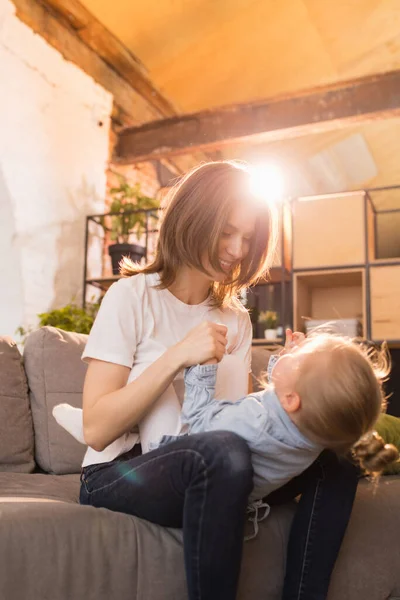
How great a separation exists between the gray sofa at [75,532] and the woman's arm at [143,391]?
0.49ft

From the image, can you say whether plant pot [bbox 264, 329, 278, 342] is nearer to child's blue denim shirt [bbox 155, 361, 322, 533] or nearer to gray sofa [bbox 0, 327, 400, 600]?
gray sofa [bbox 0, 327, 400, 600]

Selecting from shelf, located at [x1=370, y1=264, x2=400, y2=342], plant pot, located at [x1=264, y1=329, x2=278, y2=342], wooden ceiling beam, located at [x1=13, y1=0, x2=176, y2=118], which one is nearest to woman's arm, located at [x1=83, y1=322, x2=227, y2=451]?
shelf, located at [x1=370, y1=264, x2=400, y2=342]

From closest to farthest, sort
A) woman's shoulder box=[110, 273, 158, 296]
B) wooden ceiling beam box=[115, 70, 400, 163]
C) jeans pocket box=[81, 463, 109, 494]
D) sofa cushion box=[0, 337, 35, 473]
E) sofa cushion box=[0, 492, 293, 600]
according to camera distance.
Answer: sofa cushion box=[0, 492, 293, 600], jeans pocket box=[81, 463, 109, 494], woman's shoulder box=[110, 273, 158, 296], sofa cushion box=[0, 337, 35, 473], wooden ceiling beam box=[115, 70, 400, 163]

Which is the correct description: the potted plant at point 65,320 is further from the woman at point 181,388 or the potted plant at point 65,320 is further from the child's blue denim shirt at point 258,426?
the child's blue denim shirt at point 258,426

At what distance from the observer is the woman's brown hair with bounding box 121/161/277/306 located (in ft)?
4.44

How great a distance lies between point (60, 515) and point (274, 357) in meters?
0.57

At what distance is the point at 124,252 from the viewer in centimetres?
460

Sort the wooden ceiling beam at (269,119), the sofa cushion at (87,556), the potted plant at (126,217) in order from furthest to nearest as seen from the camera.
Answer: the potted plant at (126,217), the wooden ceiling beam at (269,119), the sofa cushion at (87,556)

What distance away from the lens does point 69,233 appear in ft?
15.1

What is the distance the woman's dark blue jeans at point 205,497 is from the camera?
3.34 ft

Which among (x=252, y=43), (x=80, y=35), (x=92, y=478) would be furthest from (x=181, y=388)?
(x=252, y=43)

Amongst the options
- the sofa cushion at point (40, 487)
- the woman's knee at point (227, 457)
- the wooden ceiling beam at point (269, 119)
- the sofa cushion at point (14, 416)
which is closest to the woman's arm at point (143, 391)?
the woman's knee at point (227, 457)

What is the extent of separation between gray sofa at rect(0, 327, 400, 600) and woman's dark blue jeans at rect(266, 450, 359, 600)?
4 cm

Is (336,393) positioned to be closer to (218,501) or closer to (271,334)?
(218,501)
